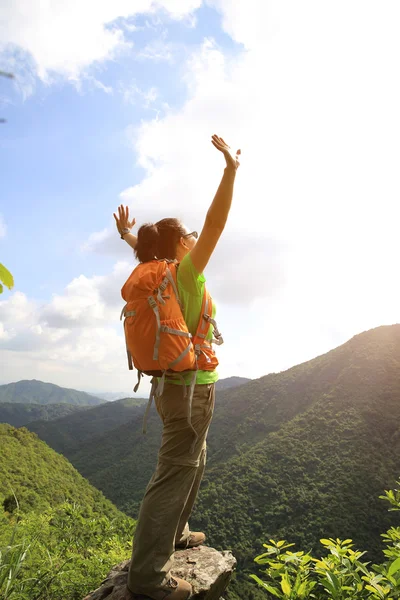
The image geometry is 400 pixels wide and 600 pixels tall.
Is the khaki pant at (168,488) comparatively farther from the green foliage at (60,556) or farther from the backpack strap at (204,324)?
the green foliage at (60,556)

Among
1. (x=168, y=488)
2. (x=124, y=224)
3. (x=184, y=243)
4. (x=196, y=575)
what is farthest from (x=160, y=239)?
(x=196, y=575)

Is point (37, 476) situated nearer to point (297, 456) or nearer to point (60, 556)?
point (297, 456)

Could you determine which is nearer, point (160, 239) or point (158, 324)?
point (158, 324)

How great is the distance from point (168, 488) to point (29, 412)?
188055mm

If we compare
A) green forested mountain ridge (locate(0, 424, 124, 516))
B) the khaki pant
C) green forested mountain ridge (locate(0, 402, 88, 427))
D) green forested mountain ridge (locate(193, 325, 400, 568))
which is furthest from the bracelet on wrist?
green forested mountain ridge (locate(0, 402, 88, 427))

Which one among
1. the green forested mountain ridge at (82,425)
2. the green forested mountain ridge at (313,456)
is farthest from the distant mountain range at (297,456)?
the green forested mountain ridge at (82,425)

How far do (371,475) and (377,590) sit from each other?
47760 mm

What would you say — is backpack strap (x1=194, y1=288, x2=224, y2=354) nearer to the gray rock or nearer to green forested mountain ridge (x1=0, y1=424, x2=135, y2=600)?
green forested mountain ridge (x1=0, y1=424, x2=135, y2=600)

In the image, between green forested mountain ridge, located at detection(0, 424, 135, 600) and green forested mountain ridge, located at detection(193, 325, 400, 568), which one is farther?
green forested mountain ridge, located at detection(193, 325, 400, 568)

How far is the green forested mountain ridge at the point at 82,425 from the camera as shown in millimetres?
93613

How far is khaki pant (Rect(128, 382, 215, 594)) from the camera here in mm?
2270

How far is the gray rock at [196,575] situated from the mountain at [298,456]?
3361 centimetres

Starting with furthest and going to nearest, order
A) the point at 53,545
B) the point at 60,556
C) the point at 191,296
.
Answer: the point at 53,545 < the point at 60,556 < the point at 191,296

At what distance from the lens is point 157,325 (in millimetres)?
2258
